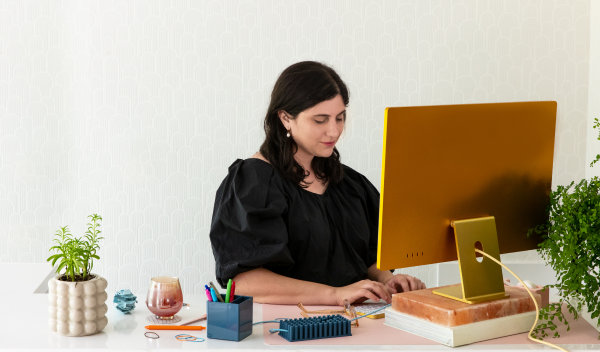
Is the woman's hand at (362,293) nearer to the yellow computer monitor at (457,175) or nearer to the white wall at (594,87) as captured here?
the yellow computer monitor at (457,175)

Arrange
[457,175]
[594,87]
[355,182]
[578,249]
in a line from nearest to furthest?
[578,249], [457,175], [355,182], [594,87]

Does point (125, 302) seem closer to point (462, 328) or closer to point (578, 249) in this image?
point (462, 328)

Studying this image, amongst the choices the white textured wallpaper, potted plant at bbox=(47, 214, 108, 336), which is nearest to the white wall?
the white textured wallpaper

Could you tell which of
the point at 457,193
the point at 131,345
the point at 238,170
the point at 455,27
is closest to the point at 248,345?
the point at 131,345

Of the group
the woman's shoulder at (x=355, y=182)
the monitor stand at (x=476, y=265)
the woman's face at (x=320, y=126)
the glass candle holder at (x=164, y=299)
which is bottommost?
the glass candle holder at (x=164, y=299)

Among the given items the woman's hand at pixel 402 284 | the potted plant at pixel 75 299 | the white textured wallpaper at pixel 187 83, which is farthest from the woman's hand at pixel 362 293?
the white textured wallpaper at pixel 187 83

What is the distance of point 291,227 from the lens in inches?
73.0

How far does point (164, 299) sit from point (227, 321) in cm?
22

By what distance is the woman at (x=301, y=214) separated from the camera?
1.67 metres

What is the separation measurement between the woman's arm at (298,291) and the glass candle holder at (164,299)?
0.28 m

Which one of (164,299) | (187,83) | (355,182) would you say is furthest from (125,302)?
(187,83)

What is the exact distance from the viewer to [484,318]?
1.31 m

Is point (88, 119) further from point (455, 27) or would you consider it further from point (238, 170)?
point (455, 27)

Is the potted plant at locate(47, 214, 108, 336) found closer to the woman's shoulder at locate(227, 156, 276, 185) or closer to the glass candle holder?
the glass candle holder
